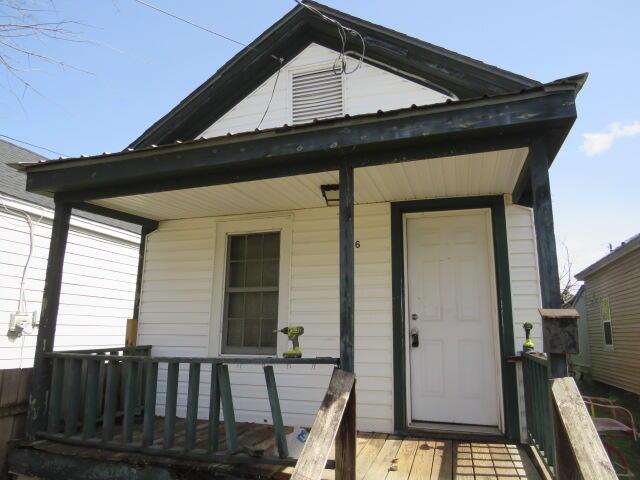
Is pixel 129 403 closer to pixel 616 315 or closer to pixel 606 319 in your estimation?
pixel 616 315

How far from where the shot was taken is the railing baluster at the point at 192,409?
368 centimetres

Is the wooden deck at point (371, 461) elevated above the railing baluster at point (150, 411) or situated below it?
below

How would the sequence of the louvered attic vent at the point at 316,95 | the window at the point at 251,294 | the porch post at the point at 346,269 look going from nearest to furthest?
the porch post at the point at 346,269 → the window at the point at 251,294 → the louvered attic vent at the point at 316,95

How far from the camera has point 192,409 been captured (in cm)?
374

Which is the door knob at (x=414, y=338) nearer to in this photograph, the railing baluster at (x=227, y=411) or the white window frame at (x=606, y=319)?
the railing baluster at (x=227, y=411)

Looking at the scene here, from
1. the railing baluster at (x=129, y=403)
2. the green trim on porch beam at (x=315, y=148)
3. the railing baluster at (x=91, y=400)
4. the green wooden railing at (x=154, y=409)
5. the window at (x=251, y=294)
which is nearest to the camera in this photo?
the green trim on porch beam at (x=315, y=148)

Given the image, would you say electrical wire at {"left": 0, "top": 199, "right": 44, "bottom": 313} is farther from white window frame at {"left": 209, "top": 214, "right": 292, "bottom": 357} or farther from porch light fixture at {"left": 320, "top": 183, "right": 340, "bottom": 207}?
porch light fixture at {"left": 320, "top": 183, "right": 340, "bottom": 207}

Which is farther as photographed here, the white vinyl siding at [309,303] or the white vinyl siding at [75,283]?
the white vinyl siding at [75,283]

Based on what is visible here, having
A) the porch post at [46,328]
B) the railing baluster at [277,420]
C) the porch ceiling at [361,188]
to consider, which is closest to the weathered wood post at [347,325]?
the railing baluster at [277,420]

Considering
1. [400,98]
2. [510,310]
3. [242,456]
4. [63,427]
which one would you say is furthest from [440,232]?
[63,427]

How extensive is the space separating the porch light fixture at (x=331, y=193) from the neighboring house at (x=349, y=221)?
0.02m

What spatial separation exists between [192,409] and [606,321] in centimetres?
1402

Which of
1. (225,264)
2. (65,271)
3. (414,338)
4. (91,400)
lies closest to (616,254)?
(414,338)

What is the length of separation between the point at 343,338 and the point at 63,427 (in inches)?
127
